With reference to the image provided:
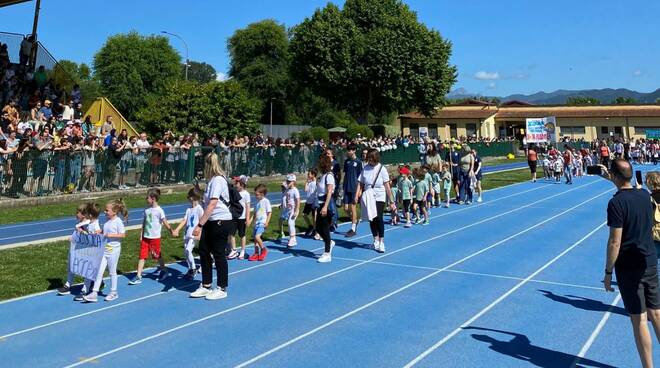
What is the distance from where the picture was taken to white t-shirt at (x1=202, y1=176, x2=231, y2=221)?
275 inches

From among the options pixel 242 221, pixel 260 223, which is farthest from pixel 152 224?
pixel 260 223

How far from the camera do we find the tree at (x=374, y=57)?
4588 centimetres

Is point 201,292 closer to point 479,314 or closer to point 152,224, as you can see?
point 152,224

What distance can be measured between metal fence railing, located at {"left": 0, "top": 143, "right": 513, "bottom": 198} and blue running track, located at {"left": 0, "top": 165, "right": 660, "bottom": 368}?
383 inches

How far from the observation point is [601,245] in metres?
10.6

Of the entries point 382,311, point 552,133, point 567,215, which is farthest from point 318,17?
point 382,311

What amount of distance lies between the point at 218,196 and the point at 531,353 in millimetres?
4015

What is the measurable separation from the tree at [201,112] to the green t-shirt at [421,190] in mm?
27766

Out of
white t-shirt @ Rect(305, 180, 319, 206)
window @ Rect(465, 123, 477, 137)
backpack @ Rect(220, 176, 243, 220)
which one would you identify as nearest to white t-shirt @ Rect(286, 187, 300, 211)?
white t-shirt @ Rect(305, 180, 319, 206)

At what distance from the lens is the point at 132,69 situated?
2822 inches

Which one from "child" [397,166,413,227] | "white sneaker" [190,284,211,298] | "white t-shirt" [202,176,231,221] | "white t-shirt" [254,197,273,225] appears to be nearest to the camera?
"white t-shirt" [202,176,231,221]

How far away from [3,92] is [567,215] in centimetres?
2028

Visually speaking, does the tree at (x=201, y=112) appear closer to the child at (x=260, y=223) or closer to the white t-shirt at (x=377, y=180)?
the child at (x=260, y=223)

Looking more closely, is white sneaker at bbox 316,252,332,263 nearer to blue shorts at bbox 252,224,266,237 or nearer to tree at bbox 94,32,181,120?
blue shorts at bbox 252,224,266,237
